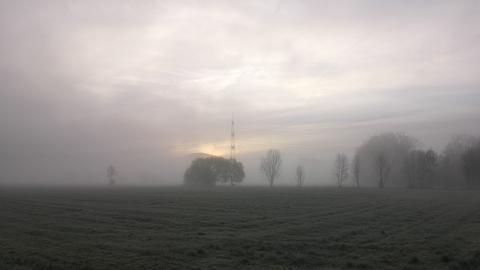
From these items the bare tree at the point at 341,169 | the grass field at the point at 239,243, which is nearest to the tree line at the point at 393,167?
the bare tree at the point at 341,169

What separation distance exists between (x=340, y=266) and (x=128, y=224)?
19.6 meters

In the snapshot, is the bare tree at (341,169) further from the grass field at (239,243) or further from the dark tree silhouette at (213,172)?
the grass field at (239,243)

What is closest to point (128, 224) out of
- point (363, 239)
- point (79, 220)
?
point (79, 220)

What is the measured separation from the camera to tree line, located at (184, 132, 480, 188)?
142 m

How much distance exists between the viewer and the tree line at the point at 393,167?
14188cm

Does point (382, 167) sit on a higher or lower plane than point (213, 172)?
higher

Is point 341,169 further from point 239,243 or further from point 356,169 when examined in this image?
point 239,243

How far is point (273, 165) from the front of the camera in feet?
613

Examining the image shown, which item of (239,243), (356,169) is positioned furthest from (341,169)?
(239,243)

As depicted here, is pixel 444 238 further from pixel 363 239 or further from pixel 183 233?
pixel 183 233

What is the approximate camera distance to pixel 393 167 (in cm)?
16625

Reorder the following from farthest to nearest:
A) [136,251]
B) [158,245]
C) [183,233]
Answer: [183,233] → [158,245] → [136,251]

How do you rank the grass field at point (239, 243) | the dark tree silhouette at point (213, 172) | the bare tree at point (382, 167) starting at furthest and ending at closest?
the dark tree silhouette at point (213, 172) < the bare tree at point (382, 167) < the grass field at point (239, 243)

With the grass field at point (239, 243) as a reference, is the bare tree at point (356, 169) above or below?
above
